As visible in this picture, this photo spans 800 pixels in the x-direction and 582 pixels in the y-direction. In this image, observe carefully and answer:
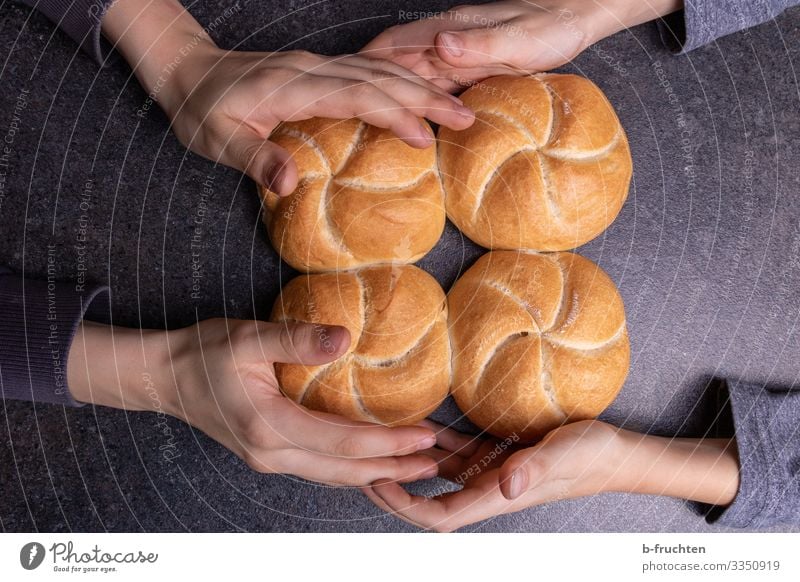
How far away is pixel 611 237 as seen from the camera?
2.95 ft

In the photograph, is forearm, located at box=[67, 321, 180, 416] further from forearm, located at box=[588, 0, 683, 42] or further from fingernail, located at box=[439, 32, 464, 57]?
forearm, located at box=[588, 0, 683, 42]

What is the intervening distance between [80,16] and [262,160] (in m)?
0.39

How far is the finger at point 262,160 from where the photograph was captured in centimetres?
65

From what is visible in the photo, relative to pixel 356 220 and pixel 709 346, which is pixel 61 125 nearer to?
pixel 356 220

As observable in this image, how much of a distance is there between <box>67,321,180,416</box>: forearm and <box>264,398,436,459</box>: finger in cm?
19

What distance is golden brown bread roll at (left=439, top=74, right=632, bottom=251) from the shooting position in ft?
2.46

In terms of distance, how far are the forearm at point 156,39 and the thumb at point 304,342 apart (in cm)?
37

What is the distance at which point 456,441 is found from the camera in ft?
2.82
